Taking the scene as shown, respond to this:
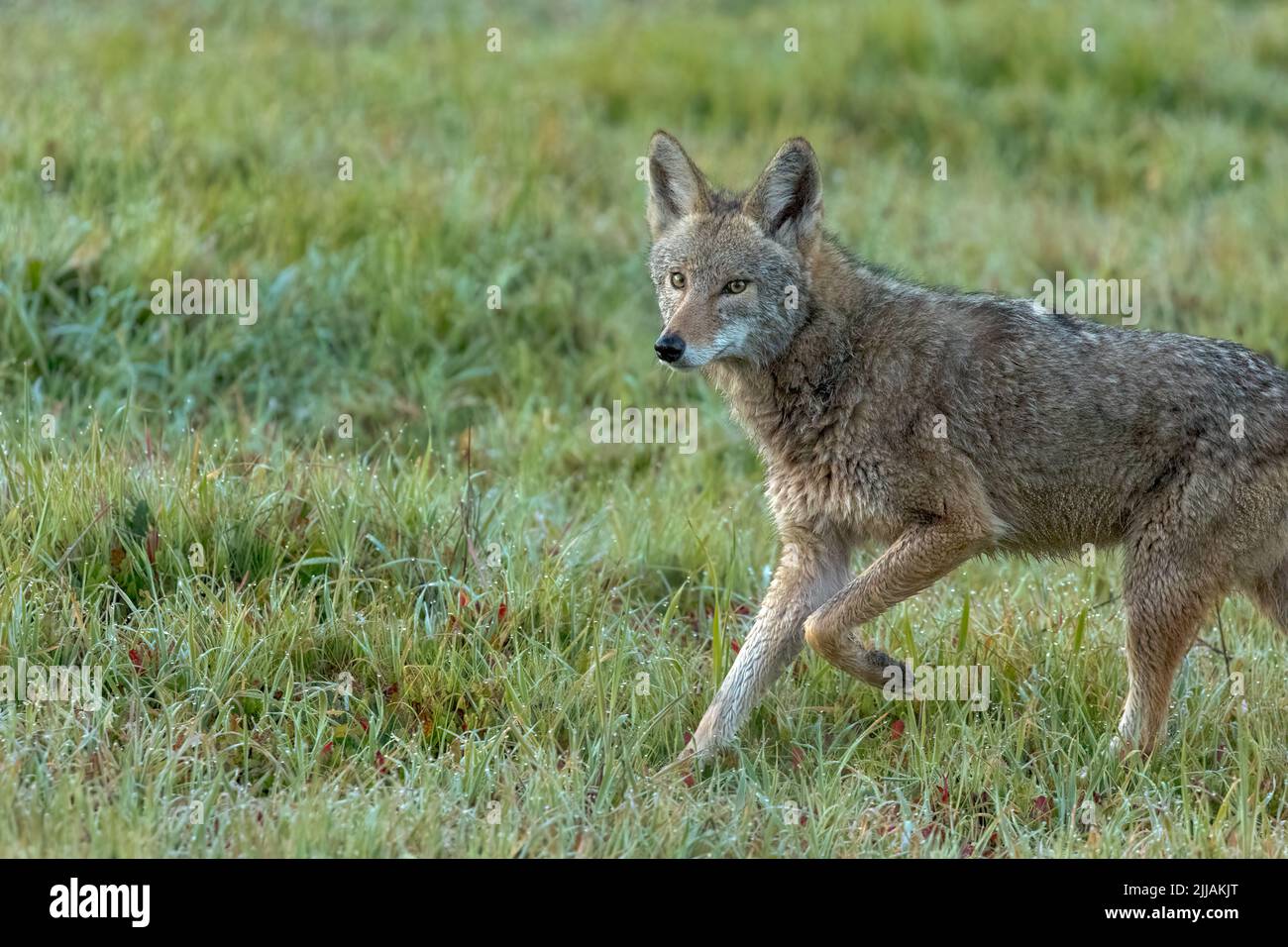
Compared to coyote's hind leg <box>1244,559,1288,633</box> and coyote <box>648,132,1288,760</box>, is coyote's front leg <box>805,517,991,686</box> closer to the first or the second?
coyote <box>648,132,1288,760</box>

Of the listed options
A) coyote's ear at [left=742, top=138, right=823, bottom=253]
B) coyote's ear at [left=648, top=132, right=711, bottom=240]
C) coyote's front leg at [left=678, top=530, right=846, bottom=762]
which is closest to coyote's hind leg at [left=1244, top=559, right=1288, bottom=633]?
coyote's front leg at [left=678, top=530, right=846, bottom=762]

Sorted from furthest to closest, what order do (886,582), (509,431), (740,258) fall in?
1. (509,431)
2. (740,258)
3. (886,582)

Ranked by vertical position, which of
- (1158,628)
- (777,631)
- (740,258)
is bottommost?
(777,631)

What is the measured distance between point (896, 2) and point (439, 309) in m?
6.92

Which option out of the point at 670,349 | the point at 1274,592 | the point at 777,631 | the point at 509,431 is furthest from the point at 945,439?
the point at 509,431

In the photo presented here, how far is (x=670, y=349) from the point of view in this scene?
211 inches

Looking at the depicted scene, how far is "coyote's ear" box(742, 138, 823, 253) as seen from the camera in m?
5.84

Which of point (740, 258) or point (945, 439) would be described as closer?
point (945, 439)

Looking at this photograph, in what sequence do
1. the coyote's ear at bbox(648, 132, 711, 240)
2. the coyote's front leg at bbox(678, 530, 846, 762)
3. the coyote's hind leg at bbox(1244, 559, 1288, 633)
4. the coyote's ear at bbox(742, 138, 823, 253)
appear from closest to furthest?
the coyote's front leg at bbox(678, 530, 846, 762), the coyote's hind leg at bbox(1244, 559, 1288, 633), the coyote's ear at bbox(742, 138, 823, 253), the coyote's ear at bbox(648, 132, 711, 240)

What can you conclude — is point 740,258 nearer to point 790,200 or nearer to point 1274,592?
point 790,200

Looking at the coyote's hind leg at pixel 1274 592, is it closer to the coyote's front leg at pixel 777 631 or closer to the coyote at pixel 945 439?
the coyote at pixel 945 439

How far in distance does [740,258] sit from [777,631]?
139 cm

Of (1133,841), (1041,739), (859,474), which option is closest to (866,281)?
(859,474)

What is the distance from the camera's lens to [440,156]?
10414 mm
